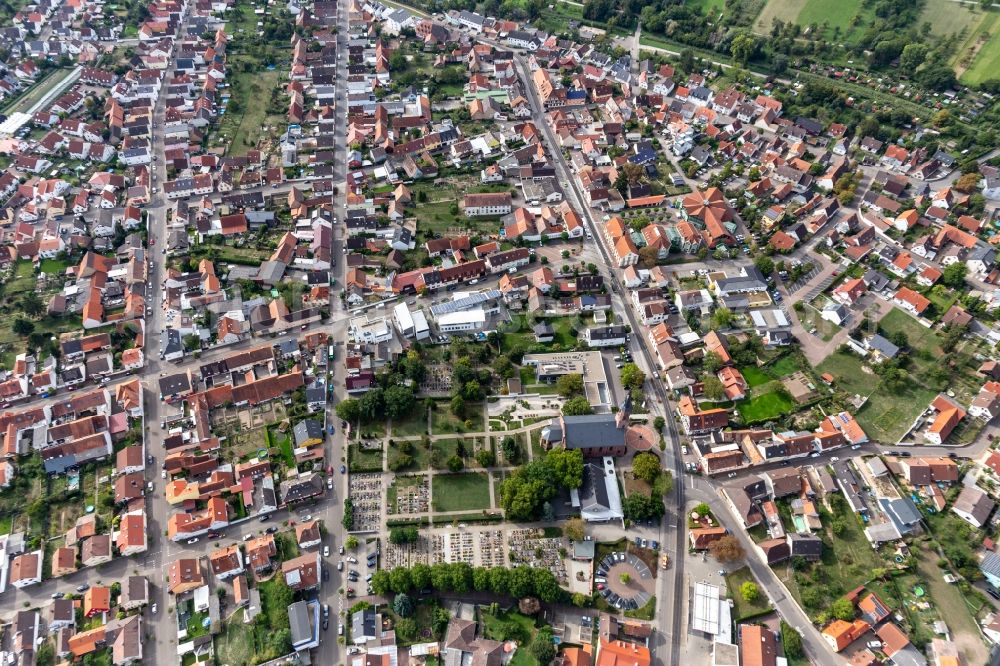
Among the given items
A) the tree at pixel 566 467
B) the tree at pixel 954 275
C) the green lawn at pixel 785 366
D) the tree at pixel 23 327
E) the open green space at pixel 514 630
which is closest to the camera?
the open green space at pixel 514 630

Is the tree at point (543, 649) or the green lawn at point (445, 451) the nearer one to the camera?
the tree at point (543, 649)

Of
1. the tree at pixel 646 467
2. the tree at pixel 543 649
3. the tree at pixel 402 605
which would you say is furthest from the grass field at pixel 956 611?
the tree at pixel 402 605

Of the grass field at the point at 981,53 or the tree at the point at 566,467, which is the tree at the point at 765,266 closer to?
the tree at the point at 566,467

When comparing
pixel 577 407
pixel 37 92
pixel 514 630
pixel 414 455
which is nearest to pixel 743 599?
pixel 514 630

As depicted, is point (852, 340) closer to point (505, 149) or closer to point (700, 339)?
point (700, 339)

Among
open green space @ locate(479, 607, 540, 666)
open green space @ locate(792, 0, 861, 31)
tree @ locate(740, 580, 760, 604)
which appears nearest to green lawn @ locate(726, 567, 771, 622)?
tree @ locate(740, 580, 760, 604)

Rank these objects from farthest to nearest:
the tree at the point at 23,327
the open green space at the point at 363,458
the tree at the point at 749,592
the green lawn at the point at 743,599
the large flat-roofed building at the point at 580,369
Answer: the tree at the point at 23,327 < the large flat-roofed building at the point at 580,369 < the open green space at the point at 363,458 < the tree at the point at 749,592 < the green lawn at the point at 743,599

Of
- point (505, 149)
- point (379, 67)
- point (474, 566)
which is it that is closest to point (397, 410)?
point (474, 566)
